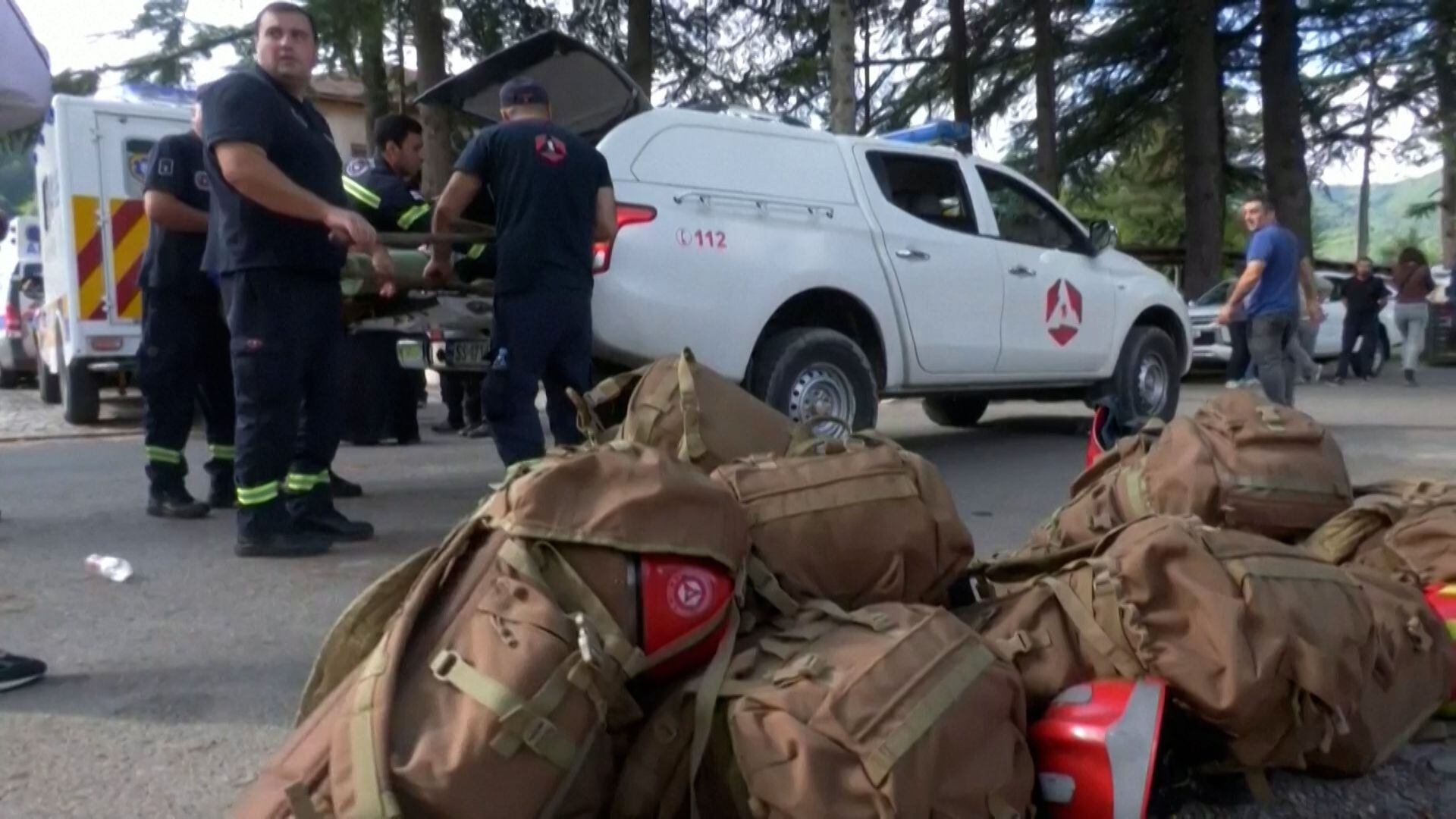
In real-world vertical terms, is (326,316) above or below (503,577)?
above

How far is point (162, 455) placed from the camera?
600cm

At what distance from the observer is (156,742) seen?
3164mm

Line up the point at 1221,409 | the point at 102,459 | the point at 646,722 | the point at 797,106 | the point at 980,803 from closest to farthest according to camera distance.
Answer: the point at 980,803 < the point at 646,722 < the point at 1221,409 < the point at 102,459 < the point at 797,106

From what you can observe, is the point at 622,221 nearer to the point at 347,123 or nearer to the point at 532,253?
the point at 532,253

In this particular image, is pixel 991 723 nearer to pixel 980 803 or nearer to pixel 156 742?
pixel 980 803

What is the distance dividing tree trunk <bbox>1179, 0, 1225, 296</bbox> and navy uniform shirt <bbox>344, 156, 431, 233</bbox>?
1517cm

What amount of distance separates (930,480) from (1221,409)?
4.08ft

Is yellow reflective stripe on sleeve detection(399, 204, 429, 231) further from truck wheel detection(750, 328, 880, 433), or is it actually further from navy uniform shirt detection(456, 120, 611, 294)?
truck wheel detection(750, 328, 880, 433)

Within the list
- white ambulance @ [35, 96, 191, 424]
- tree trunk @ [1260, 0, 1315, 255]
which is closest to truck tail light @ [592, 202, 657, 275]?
white ambulance @ [35, 96, 191, 424]

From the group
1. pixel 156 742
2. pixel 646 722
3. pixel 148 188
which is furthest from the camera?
pixel 148 188

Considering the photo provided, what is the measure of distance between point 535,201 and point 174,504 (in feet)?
7.77

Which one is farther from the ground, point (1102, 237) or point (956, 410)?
point (1102, 237)

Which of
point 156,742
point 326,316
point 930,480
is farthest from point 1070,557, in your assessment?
point 326,316

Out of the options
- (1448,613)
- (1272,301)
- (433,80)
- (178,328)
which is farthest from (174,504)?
(433,80)
